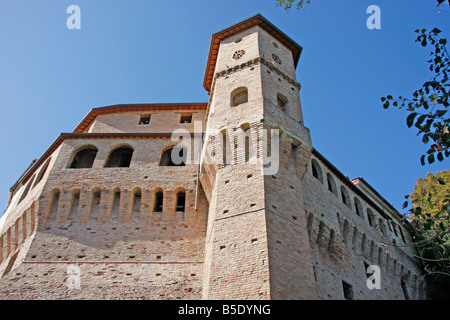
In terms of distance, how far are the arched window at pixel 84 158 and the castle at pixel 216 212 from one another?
77 millimetres

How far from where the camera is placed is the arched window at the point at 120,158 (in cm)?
1730

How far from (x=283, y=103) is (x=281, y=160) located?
134 inches

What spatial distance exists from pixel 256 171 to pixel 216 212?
165cm

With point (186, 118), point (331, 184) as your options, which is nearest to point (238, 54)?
point (186, 118)

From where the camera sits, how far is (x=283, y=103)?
1539cm

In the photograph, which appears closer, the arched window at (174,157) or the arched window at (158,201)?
the arched window at (158,201)

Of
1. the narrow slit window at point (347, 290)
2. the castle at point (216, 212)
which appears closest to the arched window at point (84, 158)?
the castle at point (216, 212)

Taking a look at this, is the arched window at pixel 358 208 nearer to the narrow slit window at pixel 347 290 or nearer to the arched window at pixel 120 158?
the narrow slit window at pixel 347 290

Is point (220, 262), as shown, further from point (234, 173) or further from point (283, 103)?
point (283, 103)

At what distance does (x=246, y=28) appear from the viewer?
710 inches

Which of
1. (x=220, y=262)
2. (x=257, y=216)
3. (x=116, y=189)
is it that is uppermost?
(x=116, y=189)

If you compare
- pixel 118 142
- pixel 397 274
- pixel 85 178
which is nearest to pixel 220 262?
pixel 85 178
